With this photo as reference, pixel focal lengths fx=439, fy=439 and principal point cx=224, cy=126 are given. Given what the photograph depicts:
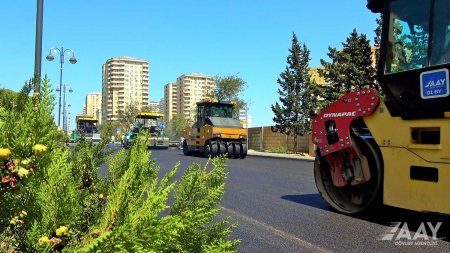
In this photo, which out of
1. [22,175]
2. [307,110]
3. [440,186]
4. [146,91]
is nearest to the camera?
[22,175]

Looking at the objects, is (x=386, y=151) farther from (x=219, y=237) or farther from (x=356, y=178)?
(x=219, y=237)

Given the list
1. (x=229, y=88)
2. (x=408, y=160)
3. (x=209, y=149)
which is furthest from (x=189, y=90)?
(x=408, y=160)

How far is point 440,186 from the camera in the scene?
16.1ft

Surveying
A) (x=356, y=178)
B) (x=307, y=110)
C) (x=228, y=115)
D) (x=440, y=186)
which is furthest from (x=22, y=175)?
(x=307, y=110)

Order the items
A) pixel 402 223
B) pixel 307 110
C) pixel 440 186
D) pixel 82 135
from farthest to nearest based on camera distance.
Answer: pixel 307 110 < pixel 402 223 < pixel 440 186 < pixel 82 135

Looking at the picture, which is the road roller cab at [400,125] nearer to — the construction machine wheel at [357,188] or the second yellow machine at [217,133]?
the construction machine wheel at [357,188]

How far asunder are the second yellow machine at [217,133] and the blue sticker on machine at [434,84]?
16253mm

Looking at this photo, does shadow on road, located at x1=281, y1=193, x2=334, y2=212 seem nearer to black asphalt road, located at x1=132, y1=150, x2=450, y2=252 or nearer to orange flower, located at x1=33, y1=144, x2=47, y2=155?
black asphalt road, located at x1=132, y1=150, x2=450, y2=252

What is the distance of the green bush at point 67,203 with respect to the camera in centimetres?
112

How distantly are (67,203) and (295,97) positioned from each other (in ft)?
96.7

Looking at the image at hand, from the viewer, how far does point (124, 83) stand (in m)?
61.1

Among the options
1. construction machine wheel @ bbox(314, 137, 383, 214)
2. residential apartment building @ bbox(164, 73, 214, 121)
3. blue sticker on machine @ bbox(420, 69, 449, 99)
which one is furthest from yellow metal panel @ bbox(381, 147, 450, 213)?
residential apartment building @ bbox(164, 73, 214, 121)

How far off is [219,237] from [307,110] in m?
28.5

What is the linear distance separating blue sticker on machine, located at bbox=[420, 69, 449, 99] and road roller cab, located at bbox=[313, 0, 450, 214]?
11 millimetres
